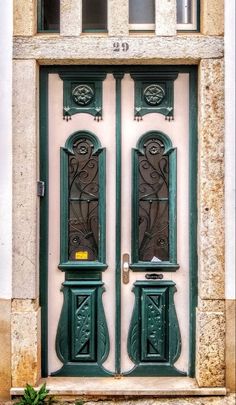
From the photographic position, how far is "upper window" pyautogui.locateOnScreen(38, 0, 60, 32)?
5320 millimetres

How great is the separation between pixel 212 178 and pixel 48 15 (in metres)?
2.25

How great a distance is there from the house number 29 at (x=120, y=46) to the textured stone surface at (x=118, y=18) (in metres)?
0.11

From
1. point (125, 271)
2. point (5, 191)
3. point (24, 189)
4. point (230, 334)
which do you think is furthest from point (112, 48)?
point (230, 334)

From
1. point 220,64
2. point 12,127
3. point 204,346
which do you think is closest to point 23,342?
point 204,346

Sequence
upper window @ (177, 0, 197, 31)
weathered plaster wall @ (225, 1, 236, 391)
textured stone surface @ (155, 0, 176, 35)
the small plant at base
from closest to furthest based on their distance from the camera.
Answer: the small plant at base → weathered plaster wall @ (225, 1, 236, 391) → textured stone surface @ (155, 0, 176, 35) → upper window @ (177, 0, 197, 31)

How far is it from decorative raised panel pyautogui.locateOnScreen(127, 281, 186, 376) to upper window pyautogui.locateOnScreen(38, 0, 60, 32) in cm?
263

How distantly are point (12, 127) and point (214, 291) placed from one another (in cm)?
245

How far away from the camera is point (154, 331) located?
5.38 metres

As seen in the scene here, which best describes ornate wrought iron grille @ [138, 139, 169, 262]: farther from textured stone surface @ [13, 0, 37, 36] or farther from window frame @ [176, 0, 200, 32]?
textured stone surface @ [13, 0, 37, 36]

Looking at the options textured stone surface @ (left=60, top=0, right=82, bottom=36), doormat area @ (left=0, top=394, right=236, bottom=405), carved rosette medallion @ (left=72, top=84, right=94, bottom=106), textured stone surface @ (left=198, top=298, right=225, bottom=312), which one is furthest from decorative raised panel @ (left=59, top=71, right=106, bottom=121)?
doormat area @ (left=0, top=394, right=236, bottom=405)

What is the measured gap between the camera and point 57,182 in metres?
5.37

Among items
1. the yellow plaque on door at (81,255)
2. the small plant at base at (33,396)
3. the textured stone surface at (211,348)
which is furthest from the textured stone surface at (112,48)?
the small plant at base at (33,396)

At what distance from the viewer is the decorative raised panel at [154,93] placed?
5.34 m

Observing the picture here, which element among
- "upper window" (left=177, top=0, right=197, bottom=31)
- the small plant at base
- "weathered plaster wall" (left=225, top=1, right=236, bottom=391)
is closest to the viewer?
the small plant at base
